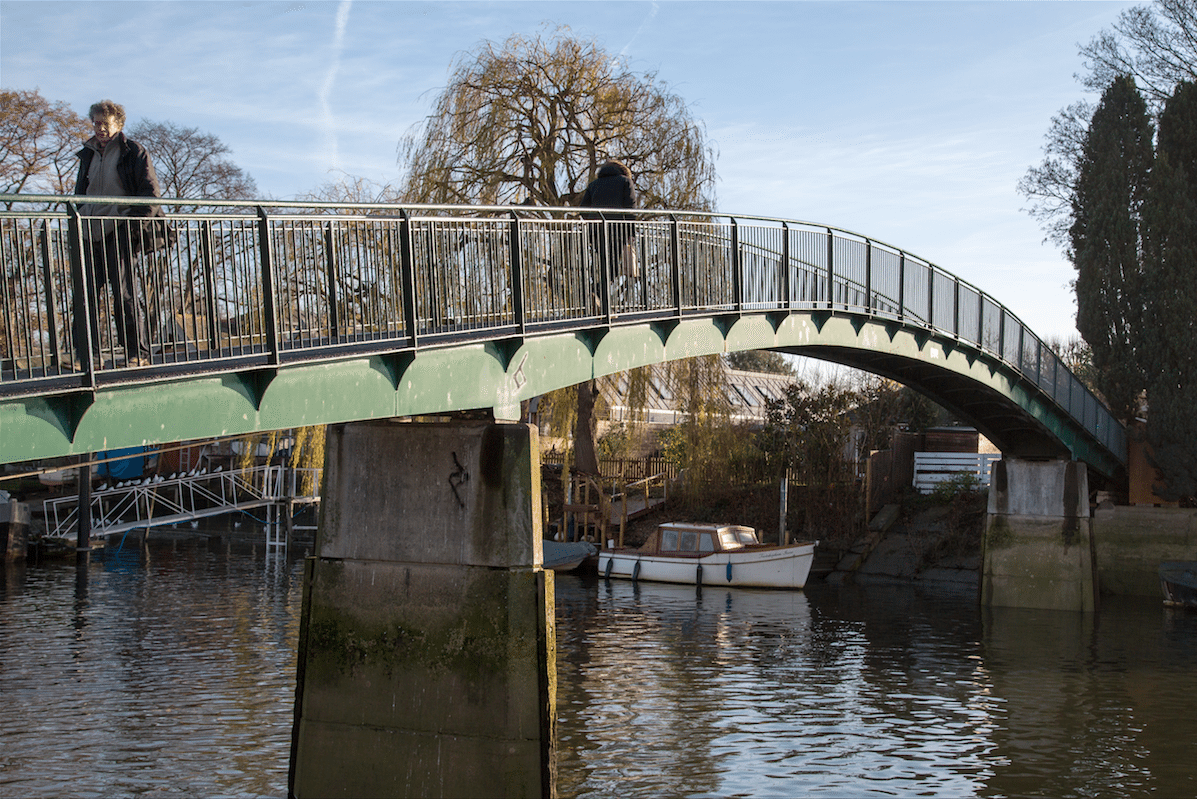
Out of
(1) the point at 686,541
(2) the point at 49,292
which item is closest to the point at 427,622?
(2) the point at 49,292

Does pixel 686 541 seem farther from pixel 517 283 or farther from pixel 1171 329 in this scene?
pixel 517 283

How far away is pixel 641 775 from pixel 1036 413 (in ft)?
→ 53.3

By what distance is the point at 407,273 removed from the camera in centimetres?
1020

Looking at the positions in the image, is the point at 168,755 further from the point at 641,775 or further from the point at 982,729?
the point at 982,729

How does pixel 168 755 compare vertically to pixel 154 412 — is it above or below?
below

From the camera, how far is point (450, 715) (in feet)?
32.2

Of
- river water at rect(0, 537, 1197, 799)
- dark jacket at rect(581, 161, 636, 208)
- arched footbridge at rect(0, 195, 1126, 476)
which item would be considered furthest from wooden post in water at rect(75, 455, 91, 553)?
dark jacket at rect(581, 161, 636, 208)

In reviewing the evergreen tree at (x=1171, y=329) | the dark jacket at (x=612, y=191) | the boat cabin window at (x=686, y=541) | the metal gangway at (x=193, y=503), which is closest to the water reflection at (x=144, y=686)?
the metal gangway at (x=193, y=503)

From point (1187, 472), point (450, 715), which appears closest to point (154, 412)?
point (450, 715)

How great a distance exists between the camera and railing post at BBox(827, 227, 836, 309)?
60.3 ft

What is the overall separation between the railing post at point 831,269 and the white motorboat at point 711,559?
10373mm

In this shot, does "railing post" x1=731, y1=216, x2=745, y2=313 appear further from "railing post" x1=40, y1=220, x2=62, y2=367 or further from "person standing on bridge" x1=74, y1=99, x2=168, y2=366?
"railing post" x1=40, y1=220, x2=62, y2=367

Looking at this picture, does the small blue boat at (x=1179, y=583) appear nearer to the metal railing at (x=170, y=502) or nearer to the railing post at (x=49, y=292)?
the metal railing at (x=170, y=502)

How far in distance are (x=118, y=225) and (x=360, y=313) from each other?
2442 millimetres
